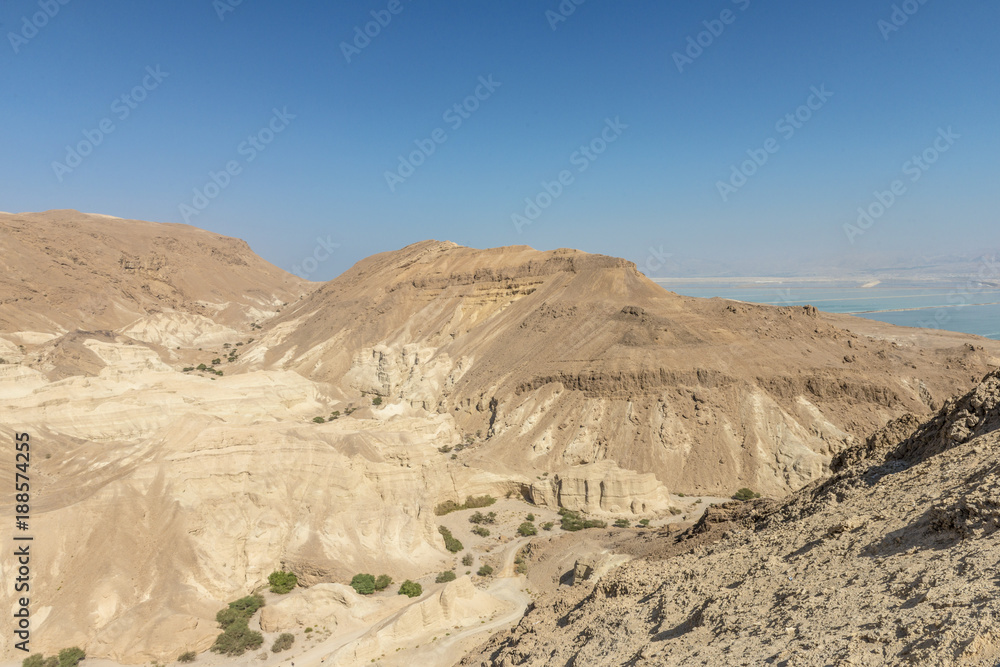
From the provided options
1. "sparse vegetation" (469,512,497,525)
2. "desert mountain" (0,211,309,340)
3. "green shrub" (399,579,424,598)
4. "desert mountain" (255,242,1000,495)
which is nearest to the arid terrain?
"desert mountain" (255,242,1000,495)

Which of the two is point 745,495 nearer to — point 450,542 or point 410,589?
point 450,542

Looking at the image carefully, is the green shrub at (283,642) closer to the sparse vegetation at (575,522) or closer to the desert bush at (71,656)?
the desert bush at (71,656)

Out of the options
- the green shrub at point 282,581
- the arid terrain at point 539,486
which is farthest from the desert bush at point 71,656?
the green shrub at point 282,581

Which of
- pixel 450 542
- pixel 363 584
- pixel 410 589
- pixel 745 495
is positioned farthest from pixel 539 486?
pixel 363 584

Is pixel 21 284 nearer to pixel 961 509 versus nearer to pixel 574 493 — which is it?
pixel 574 493

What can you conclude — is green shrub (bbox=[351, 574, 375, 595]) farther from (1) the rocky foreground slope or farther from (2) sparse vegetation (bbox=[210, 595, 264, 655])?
(1) the rocky foreground slope

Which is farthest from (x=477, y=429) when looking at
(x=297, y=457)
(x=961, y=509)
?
(x=961, y=509)
